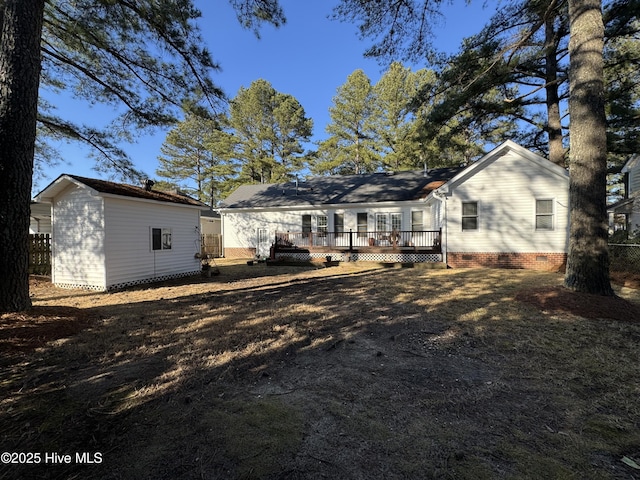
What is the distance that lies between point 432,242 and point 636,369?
1204cm

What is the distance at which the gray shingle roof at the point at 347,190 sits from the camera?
17531 millimetres

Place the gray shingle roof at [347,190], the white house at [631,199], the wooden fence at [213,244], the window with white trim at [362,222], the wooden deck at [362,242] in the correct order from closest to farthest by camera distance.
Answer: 1. the wooden deck at [362,242]
2. the white house at [631,199]
3. the gray shingle roof at [347,190]
4. the window with white trim at [362,222]
5. the wooden fence at [213,244]

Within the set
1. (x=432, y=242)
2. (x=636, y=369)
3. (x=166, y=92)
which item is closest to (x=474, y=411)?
(x=636, y=369)

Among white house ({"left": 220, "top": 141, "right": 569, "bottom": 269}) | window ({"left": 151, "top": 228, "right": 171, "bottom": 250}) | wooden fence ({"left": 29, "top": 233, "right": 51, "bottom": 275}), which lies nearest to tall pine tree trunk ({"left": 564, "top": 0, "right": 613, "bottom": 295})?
white house ({"left": 220, "top": 141, "right": 569, "bottom": 269})

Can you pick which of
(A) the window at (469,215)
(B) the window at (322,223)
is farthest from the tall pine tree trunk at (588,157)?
(B) the window at (322,223)

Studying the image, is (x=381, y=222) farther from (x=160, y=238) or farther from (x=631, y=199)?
(x=631, y=199)

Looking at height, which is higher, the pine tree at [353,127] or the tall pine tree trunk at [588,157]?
the pine tree at [353,127]

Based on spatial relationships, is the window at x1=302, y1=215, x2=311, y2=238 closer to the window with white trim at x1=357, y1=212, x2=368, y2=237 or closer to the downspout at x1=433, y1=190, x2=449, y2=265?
the window with white trim at x1=357, y1=212, x2=368, y2=237

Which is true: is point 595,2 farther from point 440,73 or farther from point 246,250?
point 246,250

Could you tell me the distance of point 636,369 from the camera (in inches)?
128

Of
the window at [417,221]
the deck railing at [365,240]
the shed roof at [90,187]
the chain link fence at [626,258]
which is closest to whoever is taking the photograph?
the chain link fence at [626,258]

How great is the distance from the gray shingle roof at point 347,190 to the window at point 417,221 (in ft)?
2.82

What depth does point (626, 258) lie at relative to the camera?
32.0 ft

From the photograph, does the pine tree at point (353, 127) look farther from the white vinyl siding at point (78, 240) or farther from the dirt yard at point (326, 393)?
the dirt yard at point (326, 393)
